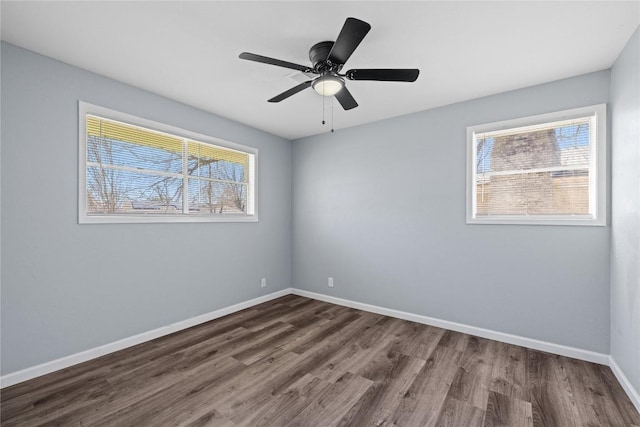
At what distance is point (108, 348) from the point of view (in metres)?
2.63

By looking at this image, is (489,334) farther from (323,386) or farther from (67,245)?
(67,245)

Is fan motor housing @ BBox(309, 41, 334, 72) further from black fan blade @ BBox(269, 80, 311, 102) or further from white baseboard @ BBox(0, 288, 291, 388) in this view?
white baseboard @ BBox(0, 288, 291, 388)

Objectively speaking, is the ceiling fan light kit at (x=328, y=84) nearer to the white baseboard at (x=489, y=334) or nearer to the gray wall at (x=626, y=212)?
the gray wall at (x=626, y=212)

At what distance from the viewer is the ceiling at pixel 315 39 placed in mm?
1773

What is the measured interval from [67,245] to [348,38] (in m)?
2.77

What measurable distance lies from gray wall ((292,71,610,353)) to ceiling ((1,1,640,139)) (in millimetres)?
520

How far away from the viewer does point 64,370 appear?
2.33 metres

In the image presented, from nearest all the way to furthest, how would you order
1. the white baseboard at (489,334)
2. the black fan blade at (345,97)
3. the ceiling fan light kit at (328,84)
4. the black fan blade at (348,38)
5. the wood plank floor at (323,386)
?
the black fan blade at (348,38) → the wood plank floor at (323,386) → the ceiling fan light kit at (328,84) → the black fan blade at (345,97) → the white baseboard at (489,334)

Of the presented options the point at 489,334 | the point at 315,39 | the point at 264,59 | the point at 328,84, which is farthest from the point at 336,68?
the point at 489,334

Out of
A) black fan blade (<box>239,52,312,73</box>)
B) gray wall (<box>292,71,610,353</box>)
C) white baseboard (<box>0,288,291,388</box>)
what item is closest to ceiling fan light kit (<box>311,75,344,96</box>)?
black fan blade (<box>239,52,312,73</box>)

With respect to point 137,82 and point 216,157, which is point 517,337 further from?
point 137,82

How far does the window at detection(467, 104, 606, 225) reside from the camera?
2541mm

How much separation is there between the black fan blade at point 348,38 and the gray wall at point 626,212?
1978 mm

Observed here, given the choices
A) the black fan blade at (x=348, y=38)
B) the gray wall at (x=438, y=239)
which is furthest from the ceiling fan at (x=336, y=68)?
the gray wall at (x=438, y=239)
